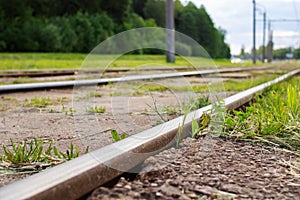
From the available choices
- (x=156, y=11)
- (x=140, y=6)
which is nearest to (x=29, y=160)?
(x=156, y=11)

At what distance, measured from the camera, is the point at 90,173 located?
124 cm

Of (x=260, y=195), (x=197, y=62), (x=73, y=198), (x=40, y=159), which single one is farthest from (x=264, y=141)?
(x=73, y=198)

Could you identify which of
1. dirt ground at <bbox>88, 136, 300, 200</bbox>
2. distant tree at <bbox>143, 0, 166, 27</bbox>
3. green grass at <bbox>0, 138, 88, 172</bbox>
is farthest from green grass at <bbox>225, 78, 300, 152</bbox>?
distant tree at <bbox>143, 0, 166, 27</bbox>

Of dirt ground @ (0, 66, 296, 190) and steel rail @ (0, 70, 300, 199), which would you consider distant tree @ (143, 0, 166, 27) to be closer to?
dirt ground @ (0, 66, 296, 190)

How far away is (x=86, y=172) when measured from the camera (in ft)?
4.03

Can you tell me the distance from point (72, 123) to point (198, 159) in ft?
→ 4.57

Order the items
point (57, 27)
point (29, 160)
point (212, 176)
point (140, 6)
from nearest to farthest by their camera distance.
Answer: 1. point (212, 176)
2. point (29, 160)
3. point (57, 27)
4. point (140, 6)

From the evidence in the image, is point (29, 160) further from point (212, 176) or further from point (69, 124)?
point (69, 124)

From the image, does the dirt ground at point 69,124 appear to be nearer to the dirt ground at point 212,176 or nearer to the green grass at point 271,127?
the green grass at point 271,127

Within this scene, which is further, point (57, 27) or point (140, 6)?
point (140, 6)

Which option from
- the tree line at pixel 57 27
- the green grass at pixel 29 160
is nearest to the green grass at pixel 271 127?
the green grass at pixel 29 160

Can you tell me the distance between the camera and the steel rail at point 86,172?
3.51 feet

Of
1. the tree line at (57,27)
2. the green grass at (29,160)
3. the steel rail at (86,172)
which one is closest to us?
the steel rail at (86,172)

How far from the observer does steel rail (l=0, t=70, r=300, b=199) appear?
1.07 meters
